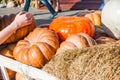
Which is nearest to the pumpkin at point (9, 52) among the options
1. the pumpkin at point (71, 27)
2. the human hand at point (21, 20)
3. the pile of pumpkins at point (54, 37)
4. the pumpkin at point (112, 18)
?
the pile of pumpkins at point (54, 37)

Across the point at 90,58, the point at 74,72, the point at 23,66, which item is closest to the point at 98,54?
the point at 90,58

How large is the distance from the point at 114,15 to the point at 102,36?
0.27 metres

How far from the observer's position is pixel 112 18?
310 cm

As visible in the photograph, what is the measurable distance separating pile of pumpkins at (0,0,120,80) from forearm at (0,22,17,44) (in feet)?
0.43

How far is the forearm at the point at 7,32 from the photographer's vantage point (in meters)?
3.01

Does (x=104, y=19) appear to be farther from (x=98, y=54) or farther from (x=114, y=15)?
(x=98, y=54)

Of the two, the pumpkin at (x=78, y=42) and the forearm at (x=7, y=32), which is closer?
the pumpkin at (x=78, y=42)

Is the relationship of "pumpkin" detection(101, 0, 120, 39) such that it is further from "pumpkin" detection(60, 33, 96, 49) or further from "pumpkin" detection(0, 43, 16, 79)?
"pumpkin" detection(0, 43, 16, 79)

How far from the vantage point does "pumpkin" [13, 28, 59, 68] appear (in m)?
2.87

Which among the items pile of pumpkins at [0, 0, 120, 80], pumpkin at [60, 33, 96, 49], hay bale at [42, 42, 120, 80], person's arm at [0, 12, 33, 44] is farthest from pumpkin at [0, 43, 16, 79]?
hay bale at [42, 42, 120, 80]

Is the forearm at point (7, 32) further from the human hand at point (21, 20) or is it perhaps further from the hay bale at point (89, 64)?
the hay bale at point (89, 64)

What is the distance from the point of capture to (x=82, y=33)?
2955 millimetres

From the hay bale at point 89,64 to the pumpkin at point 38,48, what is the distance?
1.10 feet

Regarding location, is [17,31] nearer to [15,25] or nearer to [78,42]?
[15,25]
